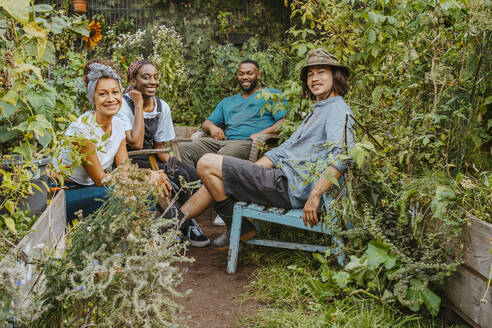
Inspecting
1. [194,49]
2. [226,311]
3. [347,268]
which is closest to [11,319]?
[226,311]

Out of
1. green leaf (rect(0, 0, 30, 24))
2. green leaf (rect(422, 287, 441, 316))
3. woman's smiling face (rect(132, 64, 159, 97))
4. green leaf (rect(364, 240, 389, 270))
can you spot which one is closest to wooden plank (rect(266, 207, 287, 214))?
green leaf (rect(364, 240, 389, 270))

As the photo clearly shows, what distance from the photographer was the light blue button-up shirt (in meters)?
2.68

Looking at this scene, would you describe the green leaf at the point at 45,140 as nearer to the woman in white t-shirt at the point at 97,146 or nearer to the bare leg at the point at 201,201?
the woman in white t-shirt at the point at 97,146

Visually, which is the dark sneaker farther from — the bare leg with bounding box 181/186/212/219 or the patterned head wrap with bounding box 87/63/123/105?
the patterned head wrap with bounding box 87/63/123/105

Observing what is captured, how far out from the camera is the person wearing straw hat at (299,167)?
2766 mm

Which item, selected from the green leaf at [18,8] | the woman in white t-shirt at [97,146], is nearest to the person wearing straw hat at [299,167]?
the woman in white t-shirt at [97,146]

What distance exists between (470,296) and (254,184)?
4.57ft

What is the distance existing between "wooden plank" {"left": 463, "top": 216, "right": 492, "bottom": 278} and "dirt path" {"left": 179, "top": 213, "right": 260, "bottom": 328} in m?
1.14

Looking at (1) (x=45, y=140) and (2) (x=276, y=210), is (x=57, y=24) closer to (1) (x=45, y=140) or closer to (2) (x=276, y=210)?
(1) (x=45, y=140)

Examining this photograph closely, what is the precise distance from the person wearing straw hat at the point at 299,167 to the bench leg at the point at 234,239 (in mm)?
123

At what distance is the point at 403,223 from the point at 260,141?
1.98 m

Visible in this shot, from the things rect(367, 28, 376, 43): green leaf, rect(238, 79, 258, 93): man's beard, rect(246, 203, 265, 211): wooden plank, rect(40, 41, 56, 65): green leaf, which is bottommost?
rect(246, 203, 265, 211): wooden plank

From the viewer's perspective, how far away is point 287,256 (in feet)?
10.1

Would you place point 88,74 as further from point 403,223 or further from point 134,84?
point 403,223
